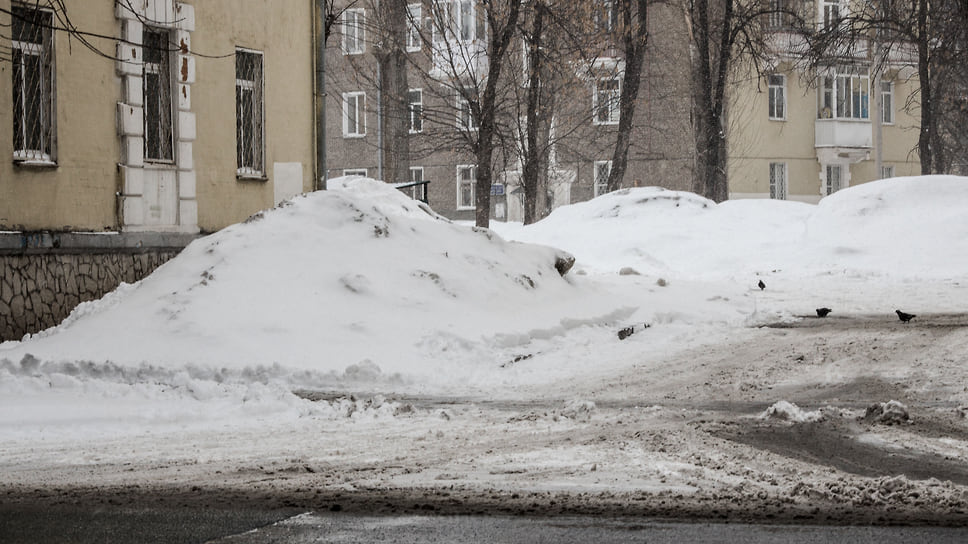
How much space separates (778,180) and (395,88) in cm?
1845

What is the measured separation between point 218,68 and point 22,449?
9.55 m

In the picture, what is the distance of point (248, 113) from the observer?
55.7ft

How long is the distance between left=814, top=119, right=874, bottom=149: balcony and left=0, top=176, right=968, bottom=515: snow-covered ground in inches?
1156

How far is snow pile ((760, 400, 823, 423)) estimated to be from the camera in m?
7.72

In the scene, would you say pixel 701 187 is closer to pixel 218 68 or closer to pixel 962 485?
Answer: pixel 218 68

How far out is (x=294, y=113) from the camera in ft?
58.1

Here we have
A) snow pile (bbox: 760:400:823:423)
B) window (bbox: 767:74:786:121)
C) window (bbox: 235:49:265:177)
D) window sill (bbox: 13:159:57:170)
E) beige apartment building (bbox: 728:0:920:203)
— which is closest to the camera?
snow pile (bbox: 760:400:823:423)

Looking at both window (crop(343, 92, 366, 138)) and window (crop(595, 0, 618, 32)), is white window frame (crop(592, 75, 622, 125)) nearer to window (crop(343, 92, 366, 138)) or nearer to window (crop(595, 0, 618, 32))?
window (crop(595, 0, 618, 32))

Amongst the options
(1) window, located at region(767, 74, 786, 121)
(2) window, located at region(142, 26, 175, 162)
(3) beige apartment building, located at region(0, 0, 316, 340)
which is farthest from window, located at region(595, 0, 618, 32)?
(1) window, located at region(767, 74, 786, 121)

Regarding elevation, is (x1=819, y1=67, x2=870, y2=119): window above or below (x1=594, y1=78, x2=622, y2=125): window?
above

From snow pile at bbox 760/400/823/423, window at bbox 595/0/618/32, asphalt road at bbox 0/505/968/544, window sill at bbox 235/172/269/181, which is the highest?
window at bbox 595/0/618/32

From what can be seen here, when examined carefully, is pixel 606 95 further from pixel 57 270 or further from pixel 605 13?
pixel 57 270

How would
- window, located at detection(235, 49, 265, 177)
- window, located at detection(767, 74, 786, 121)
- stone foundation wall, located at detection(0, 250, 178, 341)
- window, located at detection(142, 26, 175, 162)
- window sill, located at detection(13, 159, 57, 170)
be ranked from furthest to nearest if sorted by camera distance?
window, located at detection(767, 74, 786, 121) → window, located at detection(235, 49, 265, 177) → window, located at detection(142, 26, 175, 162) → window sill, located at detection(13, 159, 57, 170) → stone foundation wall, located at detection(0, 250, 178, 341)

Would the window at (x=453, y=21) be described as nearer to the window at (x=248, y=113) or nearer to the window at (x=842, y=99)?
the window at (x=248, y=113)
